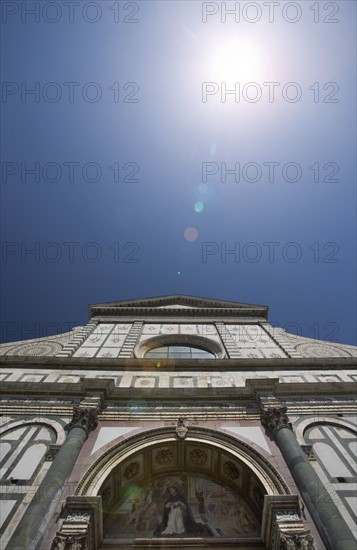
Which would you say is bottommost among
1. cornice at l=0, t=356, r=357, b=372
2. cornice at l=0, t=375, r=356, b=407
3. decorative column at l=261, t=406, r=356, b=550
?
decorative column at l=261, t=406, r=356, b=550

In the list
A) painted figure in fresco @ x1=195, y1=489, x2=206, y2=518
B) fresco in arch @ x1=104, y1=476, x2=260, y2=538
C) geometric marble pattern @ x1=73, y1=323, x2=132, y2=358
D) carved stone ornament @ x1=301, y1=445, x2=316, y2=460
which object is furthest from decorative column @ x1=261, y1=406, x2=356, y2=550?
geometric marble pattern @ x1=73, y1=323, x2=132, y2=358

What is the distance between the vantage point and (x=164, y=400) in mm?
11617

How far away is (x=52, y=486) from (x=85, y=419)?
234cm

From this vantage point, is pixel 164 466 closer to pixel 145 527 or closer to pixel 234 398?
pixel 145 527

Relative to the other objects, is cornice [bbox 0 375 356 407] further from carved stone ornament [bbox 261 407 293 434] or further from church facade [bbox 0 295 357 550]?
carved stone ornament [bbox 261 407 293 434]

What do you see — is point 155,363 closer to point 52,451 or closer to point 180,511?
point 52,451

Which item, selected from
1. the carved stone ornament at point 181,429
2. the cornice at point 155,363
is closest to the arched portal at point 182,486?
the carved stone ornament at point 181,429

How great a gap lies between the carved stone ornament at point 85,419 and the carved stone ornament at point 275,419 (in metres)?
4.95

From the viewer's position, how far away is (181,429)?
10234mm

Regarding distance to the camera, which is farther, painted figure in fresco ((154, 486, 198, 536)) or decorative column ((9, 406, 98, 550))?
painted figure in fresco ((154, 486, 198, 536))

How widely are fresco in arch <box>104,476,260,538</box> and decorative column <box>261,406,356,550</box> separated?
1494mm

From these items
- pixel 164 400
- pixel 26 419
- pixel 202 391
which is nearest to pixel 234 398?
pixel 202 391

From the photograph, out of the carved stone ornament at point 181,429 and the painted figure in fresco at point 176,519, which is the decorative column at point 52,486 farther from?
the painted figure in fresco at point 176,519

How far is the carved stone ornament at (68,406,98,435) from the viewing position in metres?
10.2
